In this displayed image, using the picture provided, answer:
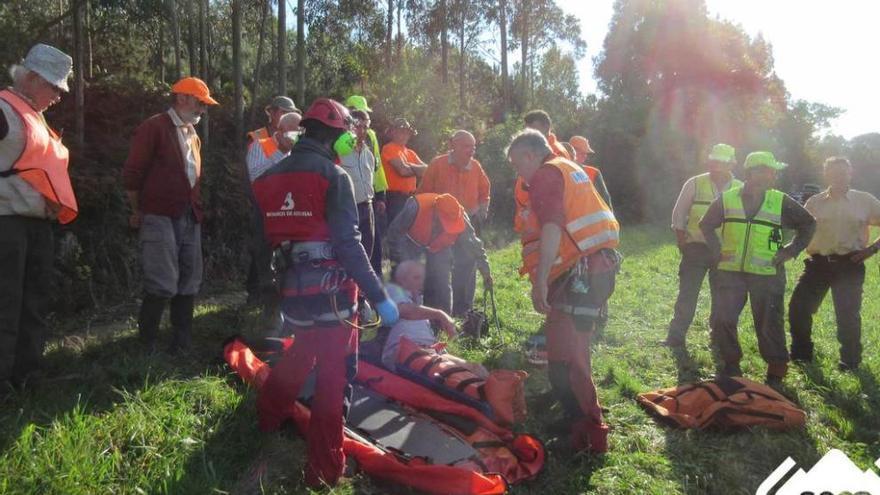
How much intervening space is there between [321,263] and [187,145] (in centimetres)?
213

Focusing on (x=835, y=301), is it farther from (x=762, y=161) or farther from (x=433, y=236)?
(x=433, y=236)

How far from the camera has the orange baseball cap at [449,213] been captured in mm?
5703

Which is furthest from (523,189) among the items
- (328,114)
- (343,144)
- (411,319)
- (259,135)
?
(328,114)

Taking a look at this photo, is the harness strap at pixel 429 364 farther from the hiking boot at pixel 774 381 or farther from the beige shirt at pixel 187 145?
the hiking boot at pixel 774 381

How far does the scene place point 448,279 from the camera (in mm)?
6148

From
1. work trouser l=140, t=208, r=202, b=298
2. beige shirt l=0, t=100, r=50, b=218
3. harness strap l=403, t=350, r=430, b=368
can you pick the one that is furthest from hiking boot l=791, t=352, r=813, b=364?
beige shirt l=0, t=100, r=50, b=218

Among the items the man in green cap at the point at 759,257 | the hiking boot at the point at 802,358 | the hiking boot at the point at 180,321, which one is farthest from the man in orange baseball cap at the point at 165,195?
the hiking boot at the point at 802,358

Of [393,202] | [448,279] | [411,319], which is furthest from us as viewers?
[393,202]

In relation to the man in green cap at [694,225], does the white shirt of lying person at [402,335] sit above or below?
below

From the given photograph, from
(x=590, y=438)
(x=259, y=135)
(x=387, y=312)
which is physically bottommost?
(x=590, y=438)

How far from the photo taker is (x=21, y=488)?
2.92 m

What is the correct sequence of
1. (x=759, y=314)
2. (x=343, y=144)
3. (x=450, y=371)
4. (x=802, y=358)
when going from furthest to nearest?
(x=802, y=358) < (x=759, y=314) < (x=450, y=371) < (x=343, y=144)

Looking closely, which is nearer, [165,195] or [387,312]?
[387,312]

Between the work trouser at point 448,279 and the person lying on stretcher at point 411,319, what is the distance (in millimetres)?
274
